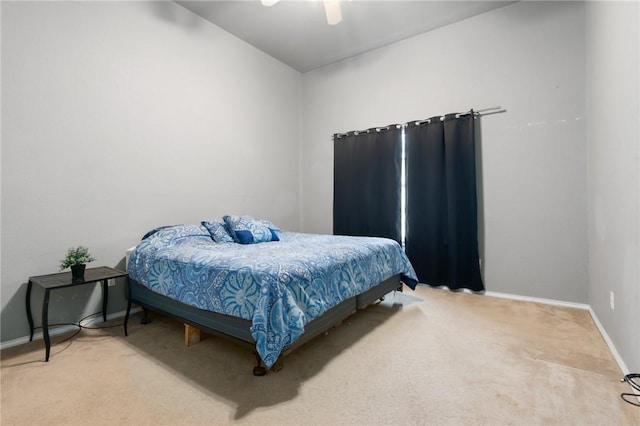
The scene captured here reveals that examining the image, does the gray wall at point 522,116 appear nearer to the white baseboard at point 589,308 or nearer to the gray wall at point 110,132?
the white baseboard at point 589,308

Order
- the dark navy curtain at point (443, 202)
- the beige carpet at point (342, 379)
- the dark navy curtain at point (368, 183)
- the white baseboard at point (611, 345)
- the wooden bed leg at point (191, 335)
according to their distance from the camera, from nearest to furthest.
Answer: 1. the beige carpet at point (342, 379)
2. the white baseboard at point (611, 345)
3. the wooden bed leg at point (191, 335)
4. the dark navy curtain at point (443, 202)
5. the dark navy curtain at point (368, 183)

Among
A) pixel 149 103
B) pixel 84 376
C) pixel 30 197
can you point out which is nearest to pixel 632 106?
pixel 84 376

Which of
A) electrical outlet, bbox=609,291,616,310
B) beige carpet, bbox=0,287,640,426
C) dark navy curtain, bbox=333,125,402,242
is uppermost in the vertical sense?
dark navy curtain, bbox=333,125,402,242

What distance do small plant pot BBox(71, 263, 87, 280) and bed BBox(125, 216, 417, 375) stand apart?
0.40 metres

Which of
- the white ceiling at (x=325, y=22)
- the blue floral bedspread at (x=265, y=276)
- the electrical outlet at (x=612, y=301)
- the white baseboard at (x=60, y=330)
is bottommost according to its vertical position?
the white baseboard at (x=60, y=330)

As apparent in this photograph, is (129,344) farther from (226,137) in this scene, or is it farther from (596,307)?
(596,307)

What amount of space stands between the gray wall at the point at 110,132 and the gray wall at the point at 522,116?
2372mm

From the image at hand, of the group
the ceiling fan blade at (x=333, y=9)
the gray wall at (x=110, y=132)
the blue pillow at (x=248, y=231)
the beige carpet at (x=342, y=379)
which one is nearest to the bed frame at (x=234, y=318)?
the beige carpet at (x=342, y=379)

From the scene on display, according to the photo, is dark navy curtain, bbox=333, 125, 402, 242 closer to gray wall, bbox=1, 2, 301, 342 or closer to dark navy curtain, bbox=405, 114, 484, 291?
dark navy curtain, bbox=405, 114, 484, 291

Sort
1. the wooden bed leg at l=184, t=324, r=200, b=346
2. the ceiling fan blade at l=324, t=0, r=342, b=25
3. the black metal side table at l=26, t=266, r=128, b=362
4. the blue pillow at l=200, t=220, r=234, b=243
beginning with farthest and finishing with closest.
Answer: the blue pillow at l=200, t=220, r=234, b=243 < the ceiling fan blade at l=324, t=0, r=342, b=25 < the wooden bed leg at l=184, t=324, r=200, b=346 < the black metal side table at l=26, t=266, r=128, b=362

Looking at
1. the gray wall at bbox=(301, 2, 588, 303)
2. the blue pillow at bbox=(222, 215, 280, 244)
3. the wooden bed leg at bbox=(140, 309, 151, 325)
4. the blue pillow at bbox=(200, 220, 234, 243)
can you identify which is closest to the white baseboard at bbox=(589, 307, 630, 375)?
the gray wall at bbox=(301, 2, 588, 303)

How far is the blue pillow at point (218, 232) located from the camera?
2953 mm

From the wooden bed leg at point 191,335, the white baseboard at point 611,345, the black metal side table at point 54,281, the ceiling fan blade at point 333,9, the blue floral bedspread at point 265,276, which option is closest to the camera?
the blue floral bedspread at point 265,276

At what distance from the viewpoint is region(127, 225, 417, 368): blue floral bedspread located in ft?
5.50
